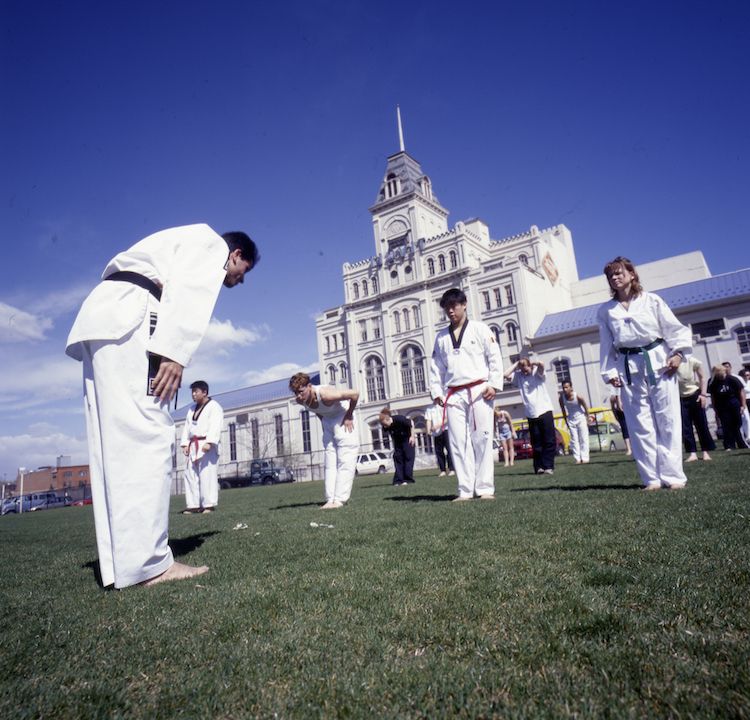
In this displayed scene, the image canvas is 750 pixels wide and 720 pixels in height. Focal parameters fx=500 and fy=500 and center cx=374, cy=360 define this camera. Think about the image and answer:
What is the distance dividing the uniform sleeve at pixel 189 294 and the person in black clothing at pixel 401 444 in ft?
32.4

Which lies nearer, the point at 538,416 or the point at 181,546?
the point at 181,546

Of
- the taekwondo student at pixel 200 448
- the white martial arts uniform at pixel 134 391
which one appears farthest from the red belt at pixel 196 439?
the white martial arts uniform at pixel 134 391

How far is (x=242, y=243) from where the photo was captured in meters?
3.90

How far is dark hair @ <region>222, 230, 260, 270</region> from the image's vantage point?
388 centimetres

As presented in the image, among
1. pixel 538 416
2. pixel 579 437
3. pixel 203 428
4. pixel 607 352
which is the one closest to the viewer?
pixel 607 352

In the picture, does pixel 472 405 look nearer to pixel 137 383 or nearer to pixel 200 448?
pixel 137 383

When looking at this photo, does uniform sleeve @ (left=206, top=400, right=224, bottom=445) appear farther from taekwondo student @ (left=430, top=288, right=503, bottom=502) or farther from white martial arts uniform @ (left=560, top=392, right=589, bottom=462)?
white martial arts uniform @ (left=560, top=392, right=589, bottom=462)

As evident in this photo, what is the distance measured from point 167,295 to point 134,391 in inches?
24.4

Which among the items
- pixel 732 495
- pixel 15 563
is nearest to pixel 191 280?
pixel 15 563

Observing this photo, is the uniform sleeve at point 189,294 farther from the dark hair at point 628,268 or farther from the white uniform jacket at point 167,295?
the dark hair at point 628,268

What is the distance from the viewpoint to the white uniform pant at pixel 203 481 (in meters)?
9.48

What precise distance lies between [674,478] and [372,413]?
146 feet

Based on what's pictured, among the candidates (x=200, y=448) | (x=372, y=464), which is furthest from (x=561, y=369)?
(x=200, y=448)

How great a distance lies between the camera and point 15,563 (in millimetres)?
4289
